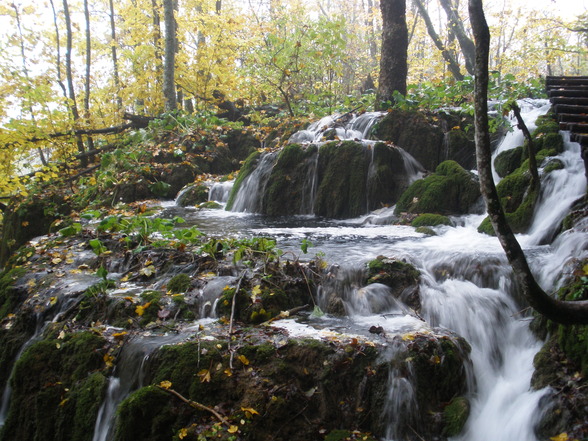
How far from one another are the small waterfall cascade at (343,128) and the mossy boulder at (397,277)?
5.27m

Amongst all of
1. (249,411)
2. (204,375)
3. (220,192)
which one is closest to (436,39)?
(220,192)

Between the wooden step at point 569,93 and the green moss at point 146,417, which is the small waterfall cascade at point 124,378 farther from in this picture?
the wooden step at point 569,93

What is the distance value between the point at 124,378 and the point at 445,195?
19.9 ft

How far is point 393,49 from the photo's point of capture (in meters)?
10.0

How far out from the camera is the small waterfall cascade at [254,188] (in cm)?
921

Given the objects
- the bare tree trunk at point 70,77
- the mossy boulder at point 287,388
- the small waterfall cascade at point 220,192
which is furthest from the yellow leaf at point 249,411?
the bare tree trunk at point 70,77

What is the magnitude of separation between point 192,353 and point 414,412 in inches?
68.9

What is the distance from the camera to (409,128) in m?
9.21

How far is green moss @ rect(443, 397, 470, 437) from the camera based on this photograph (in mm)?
2957

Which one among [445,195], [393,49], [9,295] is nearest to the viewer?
[9,295]

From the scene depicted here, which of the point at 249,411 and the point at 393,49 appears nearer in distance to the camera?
the point at 249,411

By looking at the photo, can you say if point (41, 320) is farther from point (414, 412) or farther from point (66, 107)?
point (66, 107)

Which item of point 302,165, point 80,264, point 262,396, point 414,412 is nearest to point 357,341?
point 414,412

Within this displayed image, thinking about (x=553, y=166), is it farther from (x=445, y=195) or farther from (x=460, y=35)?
(x=460, y=35)
